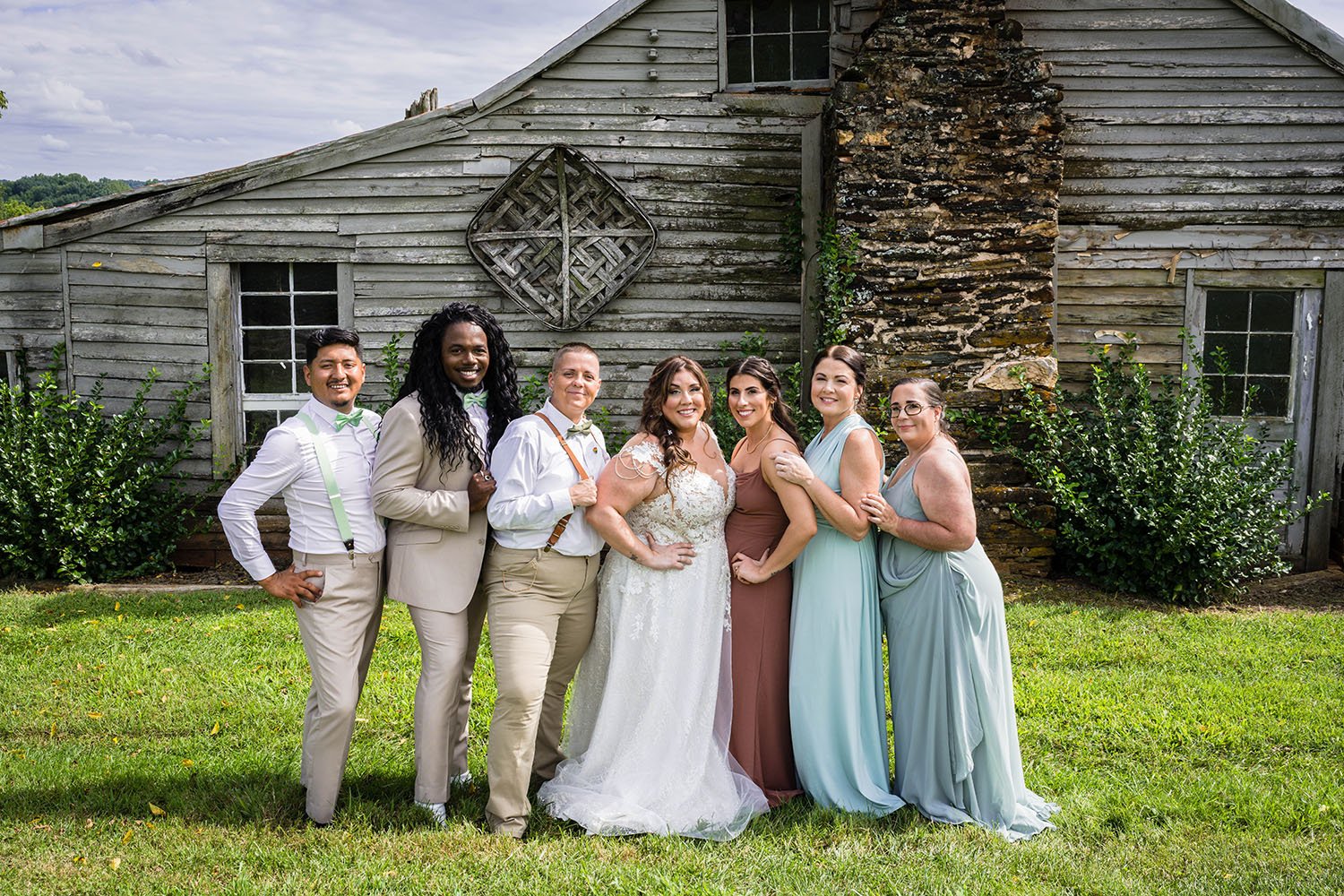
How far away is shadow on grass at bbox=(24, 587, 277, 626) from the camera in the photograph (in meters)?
6.82

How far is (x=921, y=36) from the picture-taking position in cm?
741

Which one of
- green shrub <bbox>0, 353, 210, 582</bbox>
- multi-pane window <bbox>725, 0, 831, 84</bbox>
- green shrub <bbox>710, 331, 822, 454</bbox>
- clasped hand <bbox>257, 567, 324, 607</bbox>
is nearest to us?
clasped hand <bbox>257, 567, 324, 607</bbox>

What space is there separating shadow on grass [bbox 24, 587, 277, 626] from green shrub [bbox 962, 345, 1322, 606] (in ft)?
19.0

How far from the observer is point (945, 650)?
146 inches

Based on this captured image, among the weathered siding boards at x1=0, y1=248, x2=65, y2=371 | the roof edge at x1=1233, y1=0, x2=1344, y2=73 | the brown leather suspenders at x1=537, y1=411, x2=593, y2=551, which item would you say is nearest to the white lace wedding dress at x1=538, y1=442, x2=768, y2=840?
the brown leather suspenders at x1=537, y1=411, x2=593, y2=551

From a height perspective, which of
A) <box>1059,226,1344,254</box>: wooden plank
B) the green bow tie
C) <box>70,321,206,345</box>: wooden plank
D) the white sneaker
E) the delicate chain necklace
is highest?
<box>1059,226,1344,254</box>: wooden plank

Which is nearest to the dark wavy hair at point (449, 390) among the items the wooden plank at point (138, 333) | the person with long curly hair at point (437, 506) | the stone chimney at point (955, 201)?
the person with long curly hair at point (437, 506)

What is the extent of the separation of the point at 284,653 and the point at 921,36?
6456mm

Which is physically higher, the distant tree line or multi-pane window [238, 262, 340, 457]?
the distant tree line

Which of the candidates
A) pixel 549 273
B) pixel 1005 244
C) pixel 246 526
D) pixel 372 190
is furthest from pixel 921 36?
pixel 246 526

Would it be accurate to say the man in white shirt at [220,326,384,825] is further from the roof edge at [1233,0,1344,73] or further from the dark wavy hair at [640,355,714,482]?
the roof edge at [1233,0,1344,73]

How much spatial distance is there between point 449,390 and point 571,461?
56 cm

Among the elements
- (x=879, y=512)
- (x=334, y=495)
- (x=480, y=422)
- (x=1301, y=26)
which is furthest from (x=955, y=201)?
(x=334, y=495)

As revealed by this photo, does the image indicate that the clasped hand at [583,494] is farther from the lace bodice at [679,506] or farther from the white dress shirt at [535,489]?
the lace bodice at [679,506]
